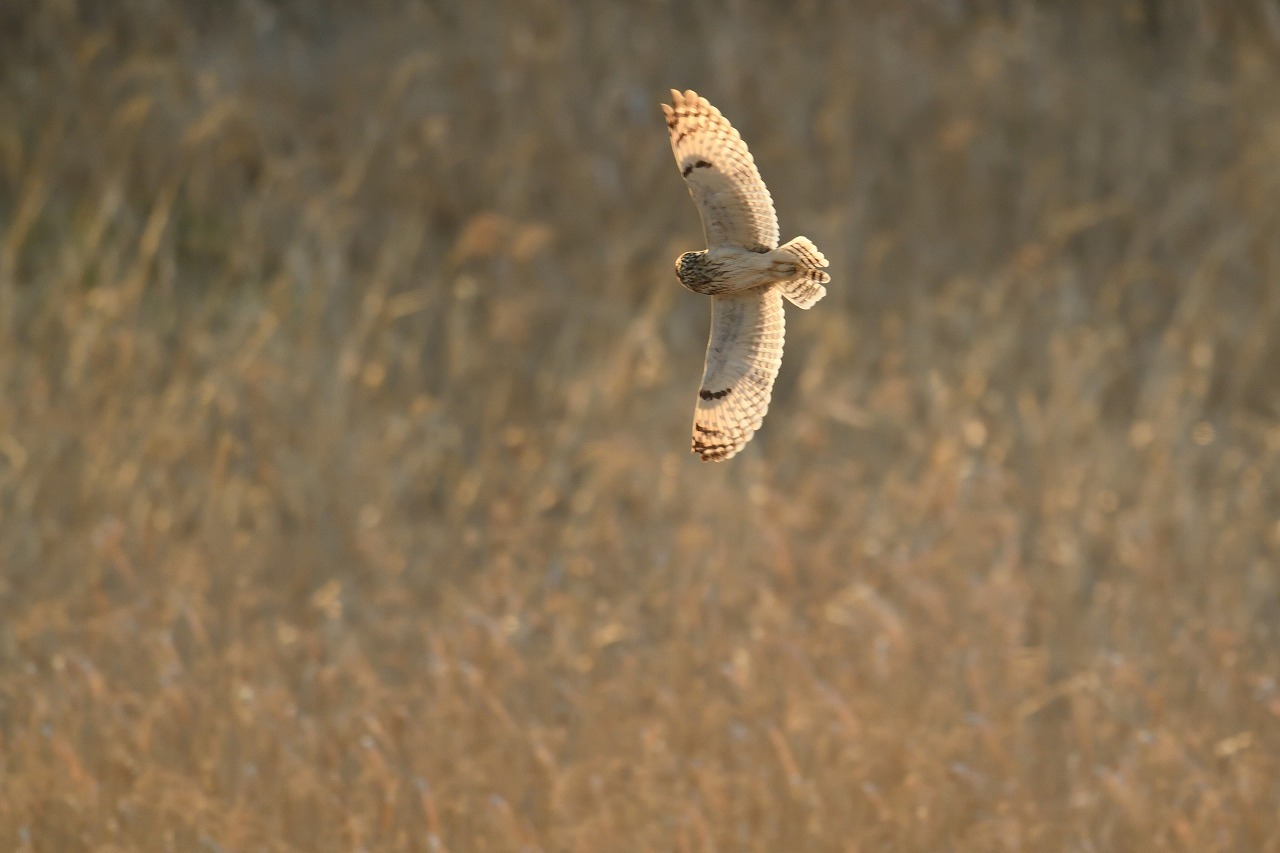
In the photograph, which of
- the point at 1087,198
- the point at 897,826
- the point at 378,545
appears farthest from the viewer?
the point at 1087,198

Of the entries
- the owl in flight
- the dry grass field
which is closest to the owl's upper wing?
the owl in flight

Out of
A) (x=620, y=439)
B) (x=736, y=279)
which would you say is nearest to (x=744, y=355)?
(x=736, y=279)

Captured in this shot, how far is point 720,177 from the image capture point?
178cm

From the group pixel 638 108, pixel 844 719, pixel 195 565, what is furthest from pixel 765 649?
pixel 638 108

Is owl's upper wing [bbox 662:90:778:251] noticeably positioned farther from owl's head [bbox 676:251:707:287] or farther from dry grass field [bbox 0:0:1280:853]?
dry grass field [bbox 0:0:1280:853]

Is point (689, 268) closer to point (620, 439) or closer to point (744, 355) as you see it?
point (744, 355)

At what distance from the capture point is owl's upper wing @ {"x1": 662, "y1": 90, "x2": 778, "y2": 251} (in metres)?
1.70

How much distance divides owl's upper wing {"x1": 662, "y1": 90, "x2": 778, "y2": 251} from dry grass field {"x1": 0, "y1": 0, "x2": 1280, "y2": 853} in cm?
219

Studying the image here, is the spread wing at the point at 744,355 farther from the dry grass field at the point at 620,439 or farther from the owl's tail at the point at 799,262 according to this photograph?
the dry grass field at the point at 620,439

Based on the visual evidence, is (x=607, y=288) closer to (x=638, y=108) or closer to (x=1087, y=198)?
(x=638, y=108)

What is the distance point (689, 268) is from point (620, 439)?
394 cm

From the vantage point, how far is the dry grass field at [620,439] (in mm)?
4062

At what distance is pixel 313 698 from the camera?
4469 mm

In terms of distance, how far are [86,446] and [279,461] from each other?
570 mm
